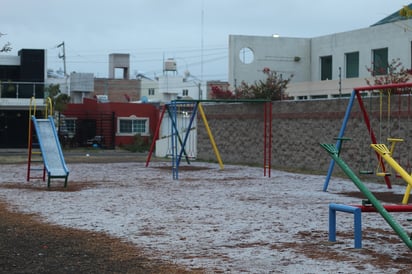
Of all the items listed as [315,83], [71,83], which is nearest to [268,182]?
[315,83]

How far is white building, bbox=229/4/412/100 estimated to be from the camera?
34.9m

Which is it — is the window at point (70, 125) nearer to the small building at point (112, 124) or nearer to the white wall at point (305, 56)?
the small building at point (112, 124)

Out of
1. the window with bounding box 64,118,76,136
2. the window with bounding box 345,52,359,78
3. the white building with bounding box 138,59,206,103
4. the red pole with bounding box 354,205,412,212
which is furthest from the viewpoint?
the white building with bounding box 138,59,206,103

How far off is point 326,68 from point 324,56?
0.72 metres

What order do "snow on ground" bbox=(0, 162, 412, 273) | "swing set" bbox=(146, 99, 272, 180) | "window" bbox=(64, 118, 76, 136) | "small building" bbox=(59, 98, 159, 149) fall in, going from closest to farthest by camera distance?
"snow on ground" bbox=(0, 162, 412, 273) < "swing set" bbox=(146, 99, 272, 180) < "small building" bbox=(59, 98, 159, 149) < "window" bbox=(64, 118, 76, 136)

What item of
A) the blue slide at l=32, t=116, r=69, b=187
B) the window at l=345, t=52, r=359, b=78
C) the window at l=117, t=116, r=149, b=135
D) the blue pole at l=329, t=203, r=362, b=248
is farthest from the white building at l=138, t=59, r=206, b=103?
the blue pole at l=329, t=203, r=362, b=248

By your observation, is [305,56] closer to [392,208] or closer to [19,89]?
[19,89]

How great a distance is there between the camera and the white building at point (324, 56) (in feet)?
114

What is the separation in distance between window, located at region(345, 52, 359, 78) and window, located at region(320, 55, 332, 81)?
1754 mm

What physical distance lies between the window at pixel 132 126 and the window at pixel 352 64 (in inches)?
545

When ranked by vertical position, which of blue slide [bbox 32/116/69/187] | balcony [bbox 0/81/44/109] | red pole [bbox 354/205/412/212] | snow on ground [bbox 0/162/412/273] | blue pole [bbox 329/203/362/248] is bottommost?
snow on ground [bbox 0/162/412/273]

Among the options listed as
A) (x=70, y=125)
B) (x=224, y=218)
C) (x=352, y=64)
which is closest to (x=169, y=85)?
(x=70, y=125)

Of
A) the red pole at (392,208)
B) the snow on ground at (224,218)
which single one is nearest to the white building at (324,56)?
the snow on ground at (224,218)

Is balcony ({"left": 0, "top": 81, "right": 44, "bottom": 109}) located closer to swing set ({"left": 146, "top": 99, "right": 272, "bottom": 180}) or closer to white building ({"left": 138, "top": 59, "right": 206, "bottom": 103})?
swing set ({"left": 146, "top": 99, "right": 272, "bottom": 180})
